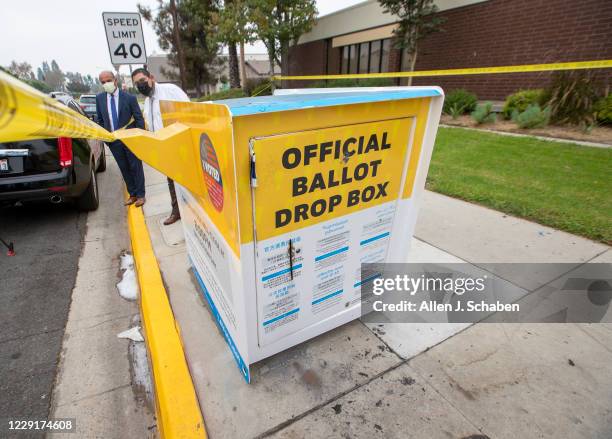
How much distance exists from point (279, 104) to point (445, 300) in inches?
85.7

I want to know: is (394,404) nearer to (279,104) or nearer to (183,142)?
(279,104)

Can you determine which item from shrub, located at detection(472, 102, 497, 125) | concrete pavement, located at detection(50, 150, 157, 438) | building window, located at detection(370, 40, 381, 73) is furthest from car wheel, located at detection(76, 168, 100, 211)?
building window, located at detection(370, 40, 381, 73)

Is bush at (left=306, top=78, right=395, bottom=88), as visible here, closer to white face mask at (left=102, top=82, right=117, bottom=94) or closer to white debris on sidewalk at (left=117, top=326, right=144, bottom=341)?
white face mask at (left=102, top=82, right=117, bottom=94)

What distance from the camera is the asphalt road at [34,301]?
213 centimetres

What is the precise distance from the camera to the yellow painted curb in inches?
69.6

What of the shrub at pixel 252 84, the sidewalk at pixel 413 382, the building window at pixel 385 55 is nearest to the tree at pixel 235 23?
the shrub at pixel 252 84

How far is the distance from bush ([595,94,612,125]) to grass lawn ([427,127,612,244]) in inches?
76.7

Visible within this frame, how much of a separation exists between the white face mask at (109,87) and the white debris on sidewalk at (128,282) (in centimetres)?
229

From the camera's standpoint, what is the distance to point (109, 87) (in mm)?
4328

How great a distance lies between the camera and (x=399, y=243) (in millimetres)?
2395

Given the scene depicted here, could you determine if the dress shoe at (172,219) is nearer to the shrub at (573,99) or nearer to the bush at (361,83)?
the shrub at (573,99)

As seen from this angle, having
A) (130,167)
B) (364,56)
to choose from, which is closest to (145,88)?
(130,167)

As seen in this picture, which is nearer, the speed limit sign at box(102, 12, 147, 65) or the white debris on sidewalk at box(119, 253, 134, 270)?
the white debris on sidewalk at box(119, 253, 134, 270)

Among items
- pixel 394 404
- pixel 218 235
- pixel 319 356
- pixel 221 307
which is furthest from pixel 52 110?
pixel 394 404
